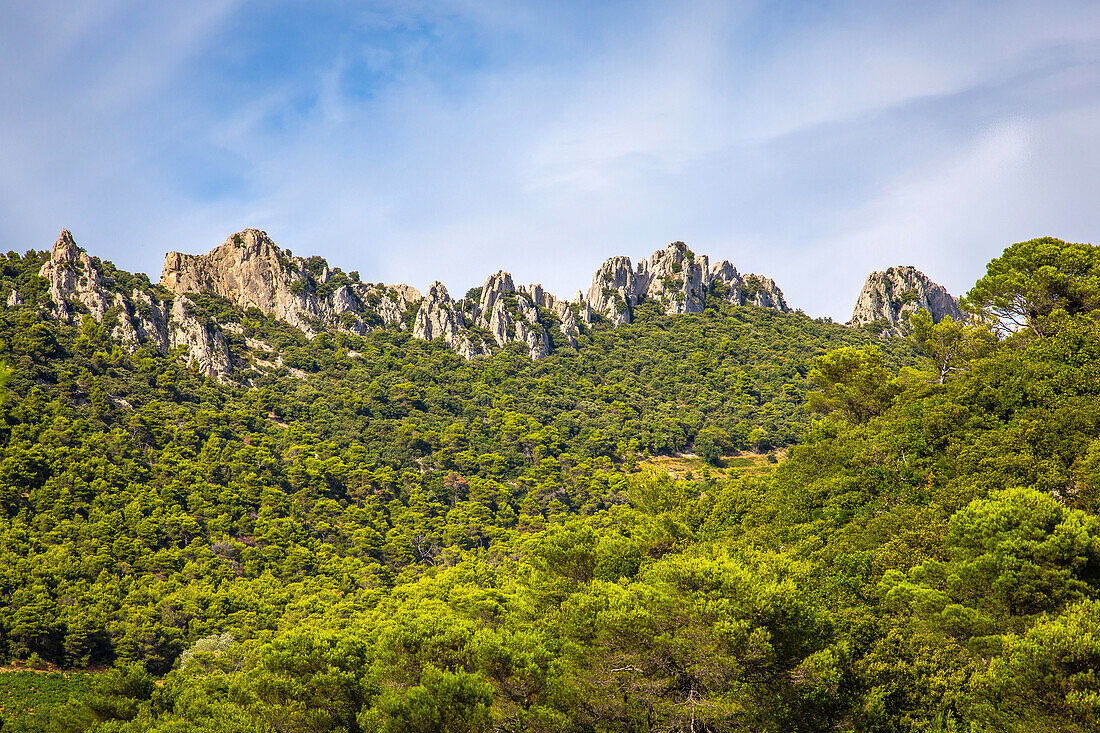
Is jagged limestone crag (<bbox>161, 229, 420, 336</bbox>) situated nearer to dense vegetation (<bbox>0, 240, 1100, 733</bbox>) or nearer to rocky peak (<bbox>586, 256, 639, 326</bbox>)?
dense vegetation (<bbox>0, 240, 1100, 733</bbox>)

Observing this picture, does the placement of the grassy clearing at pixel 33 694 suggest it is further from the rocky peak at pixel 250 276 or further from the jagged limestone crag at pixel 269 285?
the rocky peak at pixel 250 276

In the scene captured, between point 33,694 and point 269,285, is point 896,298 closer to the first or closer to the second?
point 269,285

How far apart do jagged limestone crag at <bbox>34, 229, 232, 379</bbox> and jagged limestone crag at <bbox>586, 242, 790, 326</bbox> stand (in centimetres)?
9085

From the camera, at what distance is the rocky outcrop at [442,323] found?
151m

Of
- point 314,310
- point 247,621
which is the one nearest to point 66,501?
point 247,621

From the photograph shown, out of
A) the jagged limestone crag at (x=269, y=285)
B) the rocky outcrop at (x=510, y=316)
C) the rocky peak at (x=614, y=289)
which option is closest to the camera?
the jagged limestone crag at (x=269, y=285)

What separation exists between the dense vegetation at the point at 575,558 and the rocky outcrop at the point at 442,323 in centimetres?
4542

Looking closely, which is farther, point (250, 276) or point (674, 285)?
point (674, 285)

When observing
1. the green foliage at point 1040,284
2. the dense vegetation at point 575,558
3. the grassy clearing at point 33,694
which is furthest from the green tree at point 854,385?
the grassy clearing at point 33,694

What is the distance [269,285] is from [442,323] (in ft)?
134

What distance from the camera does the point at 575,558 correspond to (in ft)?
103

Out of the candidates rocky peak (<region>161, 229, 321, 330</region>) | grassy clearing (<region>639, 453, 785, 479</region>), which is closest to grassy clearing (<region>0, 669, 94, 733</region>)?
grassy clearing (<region>639, 453, 785, 479</region>)

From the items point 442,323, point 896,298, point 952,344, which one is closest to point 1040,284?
point 952,344

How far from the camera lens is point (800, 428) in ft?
341
